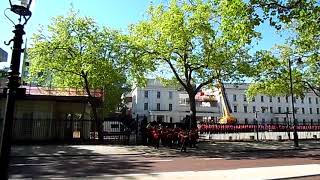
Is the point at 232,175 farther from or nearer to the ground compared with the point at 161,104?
nearer to the ground

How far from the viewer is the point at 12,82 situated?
279 inches

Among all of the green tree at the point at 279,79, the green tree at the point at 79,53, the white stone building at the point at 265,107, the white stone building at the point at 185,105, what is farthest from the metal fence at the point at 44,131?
the white stone building at the point at 265,107

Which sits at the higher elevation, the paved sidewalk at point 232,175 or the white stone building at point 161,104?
the white stone building at point 161,104

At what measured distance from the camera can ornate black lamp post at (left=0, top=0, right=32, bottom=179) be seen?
6.70 metres

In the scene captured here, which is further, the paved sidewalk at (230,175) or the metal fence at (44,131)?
the metal fence at (44,131)

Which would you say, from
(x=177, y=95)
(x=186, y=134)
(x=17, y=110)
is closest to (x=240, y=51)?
(x=186, y=134)

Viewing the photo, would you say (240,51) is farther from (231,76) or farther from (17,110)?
(17,110)

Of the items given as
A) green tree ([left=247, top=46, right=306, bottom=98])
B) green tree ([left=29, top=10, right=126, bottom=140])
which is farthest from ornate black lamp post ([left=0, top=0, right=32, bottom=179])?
green tree ([left=247, top=46, right=306, bottom=98])

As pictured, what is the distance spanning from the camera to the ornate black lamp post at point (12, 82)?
670 centimetres

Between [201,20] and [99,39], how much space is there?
7861mm

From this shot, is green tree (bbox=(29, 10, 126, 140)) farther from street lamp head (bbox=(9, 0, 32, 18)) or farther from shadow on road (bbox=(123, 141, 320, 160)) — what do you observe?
street lamp head (bbox=(9, 0, 32, 18))

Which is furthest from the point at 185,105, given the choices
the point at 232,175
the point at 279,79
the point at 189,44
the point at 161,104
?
the point at 232,175

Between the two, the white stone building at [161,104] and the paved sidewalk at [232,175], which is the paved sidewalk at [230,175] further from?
the white stone building at [161,104]

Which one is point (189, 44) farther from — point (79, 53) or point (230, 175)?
point (230, 175)
